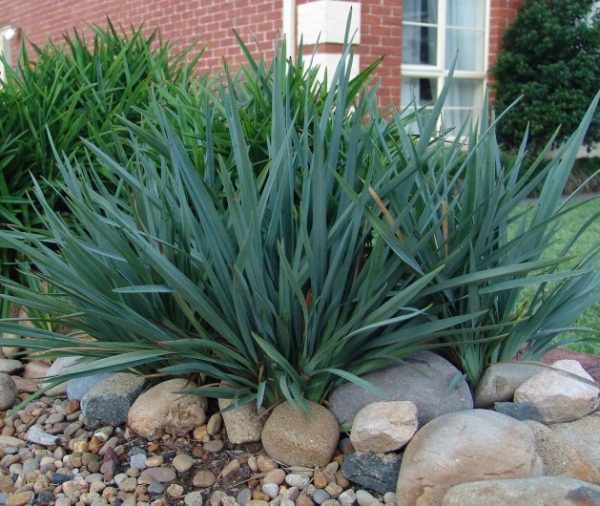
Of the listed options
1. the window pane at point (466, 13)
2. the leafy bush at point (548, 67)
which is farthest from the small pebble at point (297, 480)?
the window pane at point (466, 13)

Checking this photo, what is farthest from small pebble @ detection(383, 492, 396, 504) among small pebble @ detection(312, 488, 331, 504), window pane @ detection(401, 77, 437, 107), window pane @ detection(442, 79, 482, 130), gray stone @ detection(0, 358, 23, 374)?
window pane @ detection(442, 79, 482, 130)

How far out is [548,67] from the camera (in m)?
9.31

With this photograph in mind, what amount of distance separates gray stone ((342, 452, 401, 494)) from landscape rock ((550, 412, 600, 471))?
51cm

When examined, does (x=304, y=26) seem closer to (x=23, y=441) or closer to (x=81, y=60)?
(x=81, y=60)

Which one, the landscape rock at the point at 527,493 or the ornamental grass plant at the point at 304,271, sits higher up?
the ornamental grass plant at the point at 304,271

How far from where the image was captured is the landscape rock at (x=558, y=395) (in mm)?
2553

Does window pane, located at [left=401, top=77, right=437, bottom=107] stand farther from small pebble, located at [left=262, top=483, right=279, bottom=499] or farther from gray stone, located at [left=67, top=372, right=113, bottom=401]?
small pebble, located at [left=262, top=483, right=279, bottom=499]

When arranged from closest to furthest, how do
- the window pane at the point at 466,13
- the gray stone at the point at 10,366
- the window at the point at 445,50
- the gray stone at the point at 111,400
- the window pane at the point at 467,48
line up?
the gray stone at the point at 111,400
the gray stone at the point at 10,366
the window at the point at 445,50
the window pane at the point at 466,13
the window pane at the point at 467,48

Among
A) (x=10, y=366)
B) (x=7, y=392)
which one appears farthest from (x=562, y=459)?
(x=10, y=366)

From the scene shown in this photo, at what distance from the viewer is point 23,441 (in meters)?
2.88

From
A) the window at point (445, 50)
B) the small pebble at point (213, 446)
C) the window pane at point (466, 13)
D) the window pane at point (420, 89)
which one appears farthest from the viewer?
the window pane at point (466, 13)

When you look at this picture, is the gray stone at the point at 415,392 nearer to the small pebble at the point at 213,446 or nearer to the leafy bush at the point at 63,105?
the small pebble at the point at 213,446

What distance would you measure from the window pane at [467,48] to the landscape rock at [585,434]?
7.46 meters

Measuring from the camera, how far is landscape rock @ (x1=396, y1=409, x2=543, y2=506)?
2.13 m
